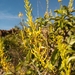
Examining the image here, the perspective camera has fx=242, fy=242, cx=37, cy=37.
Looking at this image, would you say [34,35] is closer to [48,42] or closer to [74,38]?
[74,38]

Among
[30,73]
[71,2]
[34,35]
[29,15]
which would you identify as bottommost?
[30,73]

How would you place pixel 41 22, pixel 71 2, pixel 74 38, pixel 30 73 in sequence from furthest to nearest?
pixel 71 2
pixel 41 22
pixel 30 73
pixel 74 38

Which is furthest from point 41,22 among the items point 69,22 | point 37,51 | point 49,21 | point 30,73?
point 37,51

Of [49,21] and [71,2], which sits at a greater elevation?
[71,2]

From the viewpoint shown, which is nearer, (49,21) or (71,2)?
(49,21)

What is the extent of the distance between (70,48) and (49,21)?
38.8 inches

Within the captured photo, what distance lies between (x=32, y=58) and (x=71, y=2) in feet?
4.22

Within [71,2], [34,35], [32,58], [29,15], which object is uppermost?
[71,2]

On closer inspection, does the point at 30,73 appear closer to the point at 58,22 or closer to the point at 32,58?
the point at 32,58

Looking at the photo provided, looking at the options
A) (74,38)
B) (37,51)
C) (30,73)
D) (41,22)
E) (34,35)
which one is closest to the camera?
(37,51)

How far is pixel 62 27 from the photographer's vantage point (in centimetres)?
325

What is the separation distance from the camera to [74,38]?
2.81 meters

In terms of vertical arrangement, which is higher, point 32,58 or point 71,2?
point 71,2

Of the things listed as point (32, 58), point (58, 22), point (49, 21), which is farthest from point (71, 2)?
point (32, 58)
